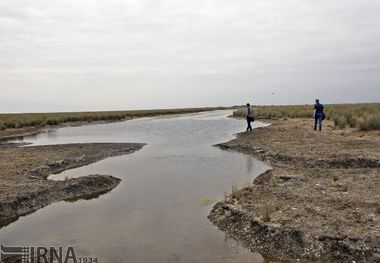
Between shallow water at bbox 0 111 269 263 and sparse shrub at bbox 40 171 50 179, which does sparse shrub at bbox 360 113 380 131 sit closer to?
shallow water at bbox 0 111 269 263

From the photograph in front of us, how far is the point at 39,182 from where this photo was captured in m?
14.3

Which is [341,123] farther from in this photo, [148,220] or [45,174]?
[148,220]

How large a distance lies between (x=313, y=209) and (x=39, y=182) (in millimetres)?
9384

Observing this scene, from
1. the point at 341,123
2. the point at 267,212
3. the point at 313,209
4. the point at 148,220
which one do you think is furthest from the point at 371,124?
the point at 148,220

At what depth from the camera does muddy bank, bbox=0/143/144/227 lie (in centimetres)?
1191

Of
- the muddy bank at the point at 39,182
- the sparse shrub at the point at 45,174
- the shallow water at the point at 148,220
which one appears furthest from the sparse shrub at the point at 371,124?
the sparse shrub at the point at 45,174

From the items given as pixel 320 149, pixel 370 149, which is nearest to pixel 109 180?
pixel 320 149

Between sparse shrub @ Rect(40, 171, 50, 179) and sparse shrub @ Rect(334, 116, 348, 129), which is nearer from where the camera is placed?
sparse shrub @ Rect(40, 171, 50, 179)

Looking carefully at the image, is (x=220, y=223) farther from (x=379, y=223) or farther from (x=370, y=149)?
(x=370, y=149)

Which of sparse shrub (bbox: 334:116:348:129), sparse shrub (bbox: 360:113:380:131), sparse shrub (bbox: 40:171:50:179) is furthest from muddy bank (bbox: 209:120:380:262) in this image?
sparse shrub (bbox: 334:116:348:129)

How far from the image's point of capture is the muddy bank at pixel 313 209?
780 cm

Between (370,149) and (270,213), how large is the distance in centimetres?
933

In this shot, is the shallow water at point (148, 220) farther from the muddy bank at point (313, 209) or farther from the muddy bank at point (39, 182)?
the muddy bank at point (313, 209)

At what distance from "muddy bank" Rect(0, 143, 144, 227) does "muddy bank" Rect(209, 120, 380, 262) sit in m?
5.21
